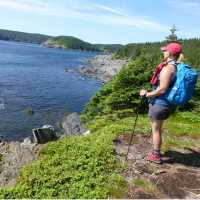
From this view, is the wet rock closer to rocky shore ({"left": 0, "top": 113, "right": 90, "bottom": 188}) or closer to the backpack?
rocky shore ({"left": 0, "top": 113, "right": 90, "bottom": 188})

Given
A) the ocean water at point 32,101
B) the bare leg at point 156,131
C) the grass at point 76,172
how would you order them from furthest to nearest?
the ocean water at point 32,101 → the bare leg at point 156,131 → the grass at point 76,172

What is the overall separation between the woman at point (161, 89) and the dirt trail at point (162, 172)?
354 millimetres

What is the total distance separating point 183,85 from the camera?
23.8ft

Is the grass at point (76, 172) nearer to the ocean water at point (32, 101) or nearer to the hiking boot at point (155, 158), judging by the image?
the hiking boot at point (155, 158)

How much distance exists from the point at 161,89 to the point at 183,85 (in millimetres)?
467

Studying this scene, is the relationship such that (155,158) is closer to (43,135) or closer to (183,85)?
(183,85)

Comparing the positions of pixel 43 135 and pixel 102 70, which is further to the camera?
pixel 102 70

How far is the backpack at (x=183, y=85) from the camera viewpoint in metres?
7.27

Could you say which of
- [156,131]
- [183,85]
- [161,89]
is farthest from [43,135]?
[183,85]

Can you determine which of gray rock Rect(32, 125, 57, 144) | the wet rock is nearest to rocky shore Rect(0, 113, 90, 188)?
the wet rock

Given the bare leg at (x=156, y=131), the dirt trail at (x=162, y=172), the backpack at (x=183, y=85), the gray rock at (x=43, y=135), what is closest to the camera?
the dirt trail at (x=162, y=172)

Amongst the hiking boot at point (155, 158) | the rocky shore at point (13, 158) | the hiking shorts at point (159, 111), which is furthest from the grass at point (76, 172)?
the hiking shorts at point (159, 111)

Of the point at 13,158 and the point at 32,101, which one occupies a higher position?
the point at 13,158

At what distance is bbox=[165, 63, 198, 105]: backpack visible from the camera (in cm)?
727
